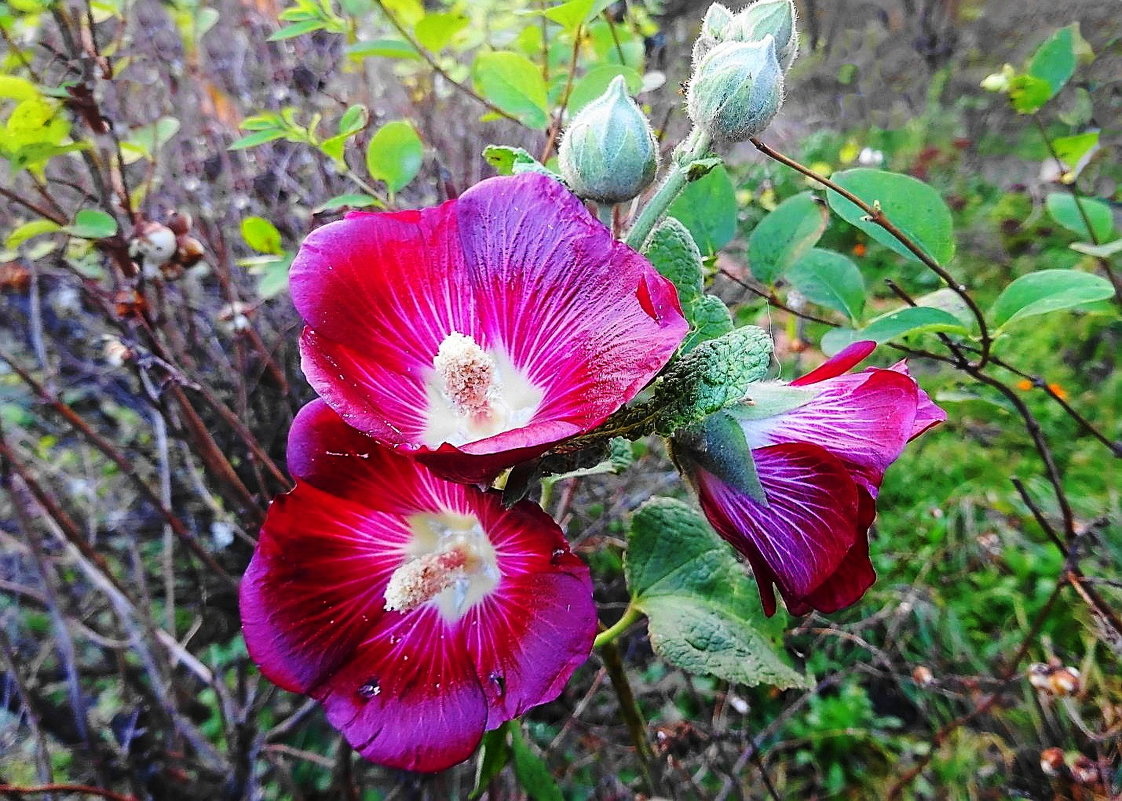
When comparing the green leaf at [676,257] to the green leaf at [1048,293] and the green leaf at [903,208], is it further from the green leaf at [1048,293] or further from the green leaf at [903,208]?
the green leaf at [1048,293]

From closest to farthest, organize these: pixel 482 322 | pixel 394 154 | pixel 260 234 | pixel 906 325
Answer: pixel 482 322 < pixel 906 325 < pixel 394 154 < pixel 260 234

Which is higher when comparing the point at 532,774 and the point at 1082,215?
the point at 1082,215

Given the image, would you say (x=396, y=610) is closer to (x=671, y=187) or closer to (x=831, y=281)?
(x=671, y=187)

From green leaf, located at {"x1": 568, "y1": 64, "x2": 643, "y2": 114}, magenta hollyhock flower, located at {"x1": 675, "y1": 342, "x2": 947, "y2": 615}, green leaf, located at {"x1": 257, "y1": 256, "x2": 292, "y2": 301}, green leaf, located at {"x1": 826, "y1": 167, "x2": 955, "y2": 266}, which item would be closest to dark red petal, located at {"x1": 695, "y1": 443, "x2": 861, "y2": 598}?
magenta hollyhock flower, located at {"x1": 675, "y1": 342, "x2": 947, "y2": 615}

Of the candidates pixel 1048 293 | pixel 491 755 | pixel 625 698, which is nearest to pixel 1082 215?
pixel 1048 293

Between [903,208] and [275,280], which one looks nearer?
[903,208]

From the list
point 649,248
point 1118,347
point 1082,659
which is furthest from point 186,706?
point 1118,347
